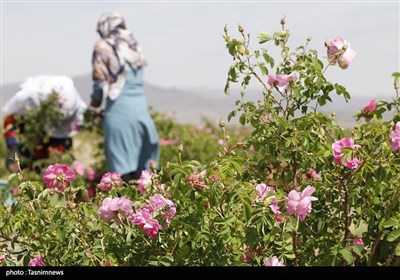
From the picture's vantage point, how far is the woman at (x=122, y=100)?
831 cm

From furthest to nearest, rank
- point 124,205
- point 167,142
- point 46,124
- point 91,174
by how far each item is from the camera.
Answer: point 167,142 → point 46,124 → point 91,174 → point 124,205

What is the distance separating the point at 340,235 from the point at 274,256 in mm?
532

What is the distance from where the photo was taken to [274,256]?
3.09 meters

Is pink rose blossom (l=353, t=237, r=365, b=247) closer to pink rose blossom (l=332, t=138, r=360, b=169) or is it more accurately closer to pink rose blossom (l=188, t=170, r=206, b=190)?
pink rose blossom (l=332, t=138, r=360, b=169)

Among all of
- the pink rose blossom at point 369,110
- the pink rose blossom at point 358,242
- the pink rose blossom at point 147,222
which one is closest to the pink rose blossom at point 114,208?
the pink rose blossom at point 147,222

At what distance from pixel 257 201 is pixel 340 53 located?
2.07 ft

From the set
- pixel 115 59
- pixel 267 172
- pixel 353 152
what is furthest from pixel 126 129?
pixel 353 152

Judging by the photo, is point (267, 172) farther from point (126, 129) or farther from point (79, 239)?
point (126, 129)

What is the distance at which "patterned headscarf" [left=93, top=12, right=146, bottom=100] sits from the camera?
822cm

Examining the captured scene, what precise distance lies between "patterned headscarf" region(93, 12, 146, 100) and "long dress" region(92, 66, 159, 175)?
78 millimetres

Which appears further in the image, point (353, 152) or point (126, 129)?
point (126, 129)

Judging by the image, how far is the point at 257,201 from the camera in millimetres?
3107
